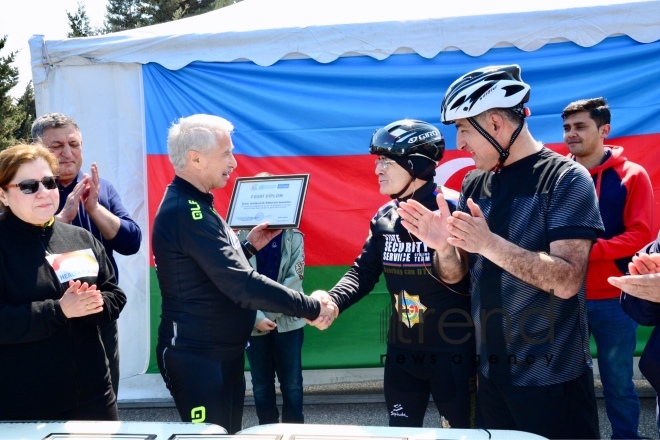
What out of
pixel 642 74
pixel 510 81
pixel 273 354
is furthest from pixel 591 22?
pixel 273 354

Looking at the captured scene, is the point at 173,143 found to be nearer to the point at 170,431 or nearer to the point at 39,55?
the point at 170,431

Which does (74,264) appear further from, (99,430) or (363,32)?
(363,32)

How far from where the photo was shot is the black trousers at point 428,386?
9.60 ft

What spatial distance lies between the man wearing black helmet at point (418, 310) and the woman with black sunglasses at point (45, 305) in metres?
1.14

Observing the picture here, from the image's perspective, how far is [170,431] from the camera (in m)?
1.90

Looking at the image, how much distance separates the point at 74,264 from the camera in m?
2.69

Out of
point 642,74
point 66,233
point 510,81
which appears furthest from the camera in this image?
point 642,74

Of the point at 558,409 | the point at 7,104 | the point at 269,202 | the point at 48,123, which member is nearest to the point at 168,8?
the point at 7,104

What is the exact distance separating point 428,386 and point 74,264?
66.9 inches

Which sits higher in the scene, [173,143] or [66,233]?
[173,143]

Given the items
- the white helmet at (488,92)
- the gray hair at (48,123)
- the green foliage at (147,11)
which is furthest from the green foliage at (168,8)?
the white helmet at (488,92)

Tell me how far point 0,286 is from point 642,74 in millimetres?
4332

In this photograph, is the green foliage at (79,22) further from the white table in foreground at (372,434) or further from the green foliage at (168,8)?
the white table in foreground at (372,434)

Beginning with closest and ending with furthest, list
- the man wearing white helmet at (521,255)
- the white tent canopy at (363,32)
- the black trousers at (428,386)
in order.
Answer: the man wearing white helmet at (521,255), the black trousers at (428,386), the white tent canopy at (363,32)
